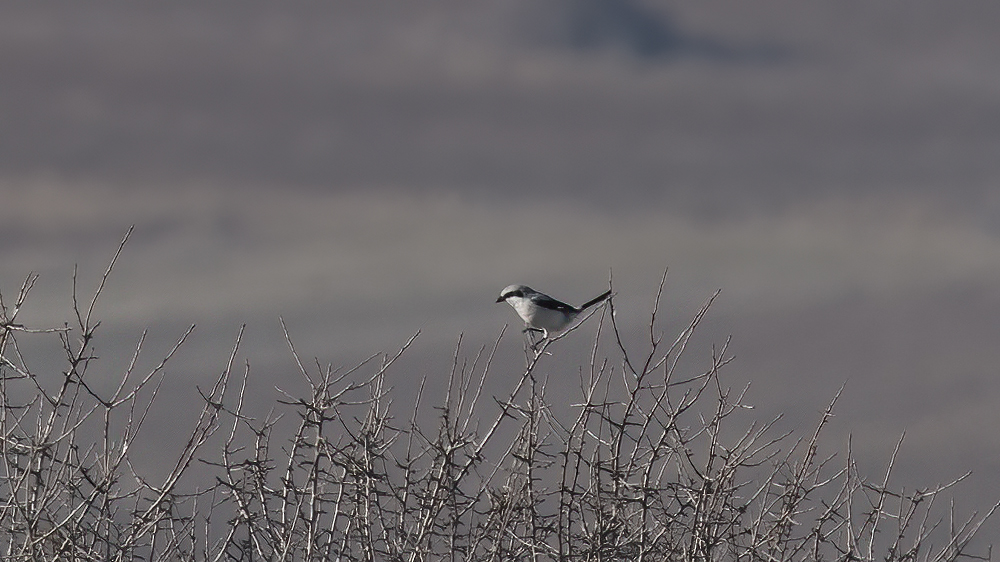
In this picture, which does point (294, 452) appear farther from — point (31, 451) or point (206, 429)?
point (31, 451)

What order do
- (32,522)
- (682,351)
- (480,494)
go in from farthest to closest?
(480,494) < (682,351) < (32,522)

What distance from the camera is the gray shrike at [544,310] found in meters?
12.2

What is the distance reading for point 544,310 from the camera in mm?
12250

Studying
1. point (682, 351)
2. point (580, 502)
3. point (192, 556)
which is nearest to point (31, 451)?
point (192, 556)

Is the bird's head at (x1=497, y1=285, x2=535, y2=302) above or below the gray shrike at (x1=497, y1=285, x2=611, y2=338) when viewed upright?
above

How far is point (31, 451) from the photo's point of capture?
684cm

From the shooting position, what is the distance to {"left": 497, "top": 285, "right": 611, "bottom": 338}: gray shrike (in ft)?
40.1

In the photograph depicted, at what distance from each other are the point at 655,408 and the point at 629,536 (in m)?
0.90

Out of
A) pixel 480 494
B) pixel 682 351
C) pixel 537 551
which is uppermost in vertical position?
pixel 682 351

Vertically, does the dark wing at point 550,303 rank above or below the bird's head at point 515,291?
below

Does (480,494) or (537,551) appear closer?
(537,551)

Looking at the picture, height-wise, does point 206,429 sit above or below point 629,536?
above

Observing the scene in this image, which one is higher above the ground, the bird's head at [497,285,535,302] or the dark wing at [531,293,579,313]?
the bird's head at [497,285,535,302]

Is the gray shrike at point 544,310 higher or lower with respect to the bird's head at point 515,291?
lower
